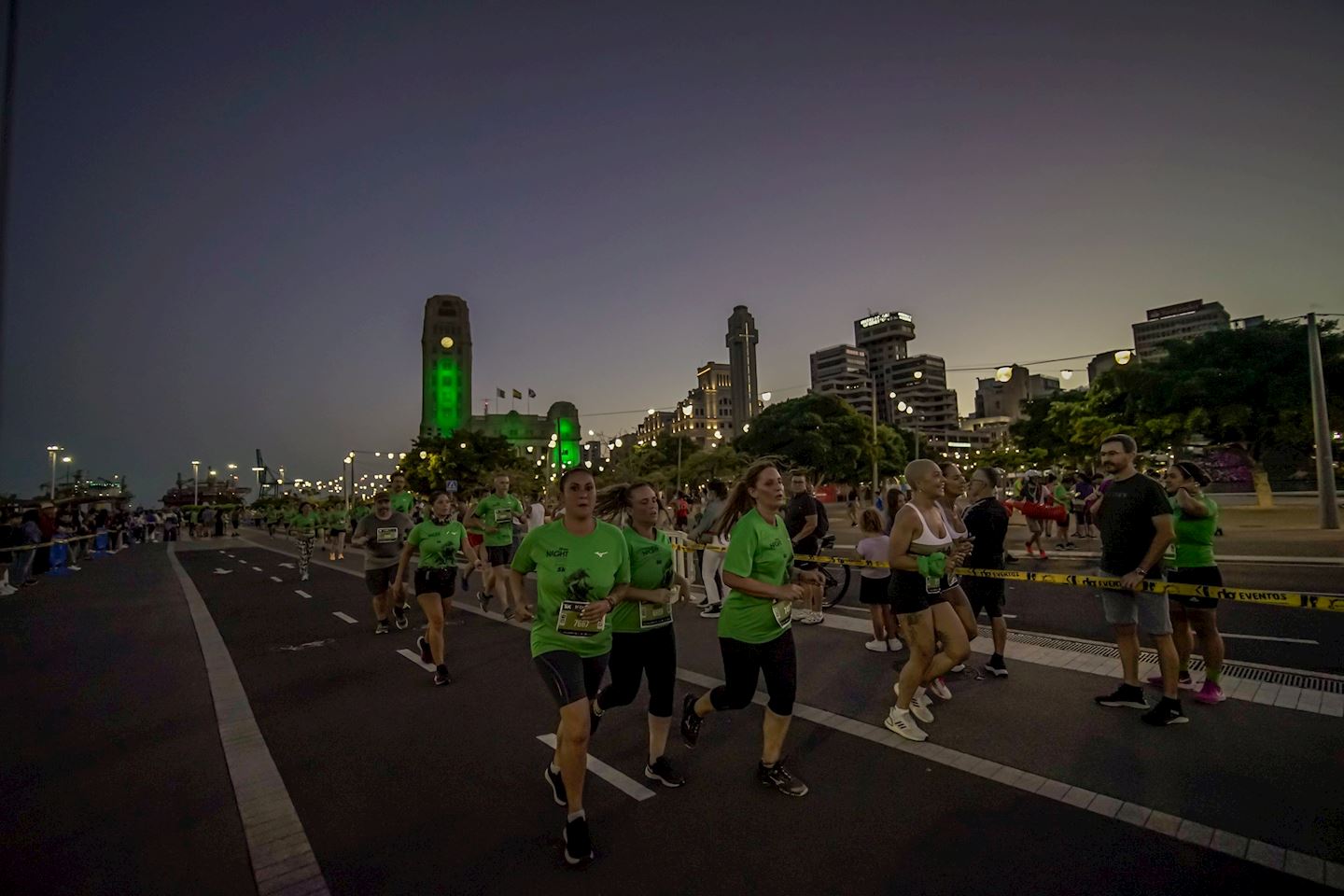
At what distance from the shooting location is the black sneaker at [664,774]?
13.6ft

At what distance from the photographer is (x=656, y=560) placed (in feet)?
13.9

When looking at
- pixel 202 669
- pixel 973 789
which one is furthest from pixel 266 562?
pixel 973 789

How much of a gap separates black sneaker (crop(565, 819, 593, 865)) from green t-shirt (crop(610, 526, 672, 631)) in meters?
1.11

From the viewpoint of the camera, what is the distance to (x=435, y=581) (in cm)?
709

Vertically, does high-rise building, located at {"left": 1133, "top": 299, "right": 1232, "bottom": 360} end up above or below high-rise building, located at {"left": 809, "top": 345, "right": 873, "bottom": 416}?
above

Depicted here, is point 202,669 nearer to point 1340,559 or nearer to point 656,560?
point 656,560

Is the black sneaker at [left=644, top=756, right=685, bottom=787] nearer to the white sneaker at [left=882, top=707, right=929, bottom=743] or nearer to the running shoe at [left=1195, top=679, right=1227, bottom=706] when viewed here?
the white sneaker at [left=882, top=707, right=929, bottom=743]

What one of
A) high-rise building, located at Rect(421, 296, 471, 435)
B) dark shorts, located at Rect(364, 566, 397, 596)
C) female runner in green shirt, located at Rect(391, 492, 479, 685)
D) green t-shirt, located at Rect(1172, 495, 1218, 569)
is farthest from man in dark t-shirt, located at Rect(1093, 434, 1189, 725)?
high-rise building, located at Rect(421, 296, 471, 435)

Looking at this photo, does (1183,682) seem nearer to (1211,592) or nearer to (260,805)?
(1211,592)

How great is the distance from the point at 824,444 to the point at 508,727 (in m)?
46.5

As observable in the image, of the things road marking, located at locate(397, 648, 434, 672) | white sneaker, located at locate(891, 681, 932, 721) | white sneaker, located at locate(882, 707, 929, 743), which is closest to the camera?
white sneaker, located at locate(882, 707, 929, 743)

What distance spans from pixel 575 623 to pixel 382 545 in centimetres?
656

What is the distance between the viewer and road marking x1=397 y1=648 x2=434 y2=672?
7.39m

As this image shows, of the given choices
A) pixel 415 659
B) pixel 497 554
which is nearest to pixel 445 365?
pixel 497 554
